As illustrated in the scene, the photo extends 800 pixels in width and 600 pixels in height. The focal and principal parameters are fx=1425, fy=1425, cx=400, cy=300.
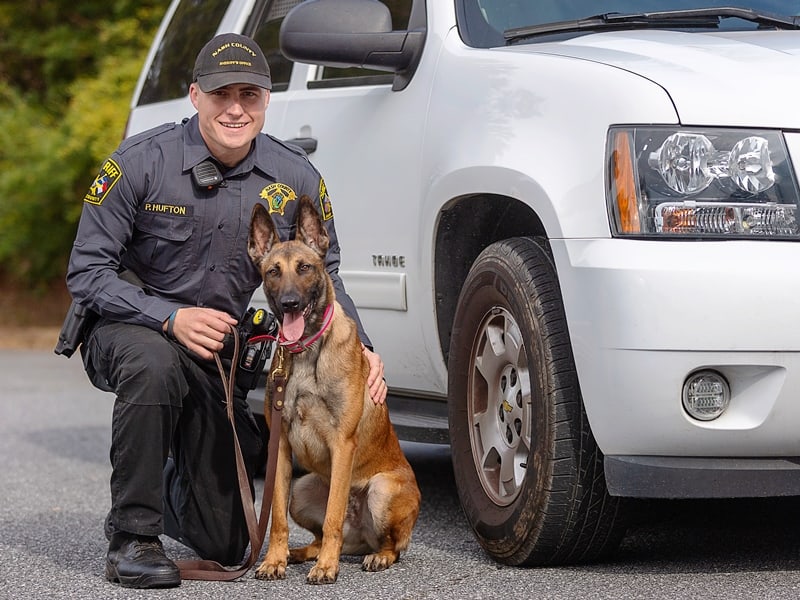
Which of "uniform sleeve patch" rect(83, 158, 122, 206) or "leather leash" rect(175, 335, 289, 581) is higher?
"uniform sleeve patch" rect(83, 158, 122, 206)

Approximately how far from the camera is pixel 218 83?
441 centimetres

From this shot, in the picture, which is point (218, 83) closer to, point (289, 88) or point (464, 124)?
Result: point (464, 124)

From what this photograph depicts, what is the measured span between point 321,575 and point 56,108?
13.2m

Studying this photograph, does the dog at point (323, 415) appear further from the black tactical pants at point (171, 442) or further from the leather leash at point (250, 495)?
the black tactical pants at point (171, 442)

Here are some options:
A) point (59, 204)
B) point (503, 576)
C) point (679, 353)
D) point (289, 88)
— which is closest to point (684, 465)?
point (679, 353)

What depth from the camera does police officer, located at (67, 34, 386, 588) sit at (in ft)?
13.6

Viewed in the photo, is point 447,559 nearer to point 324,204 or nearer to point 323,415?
point 323,415

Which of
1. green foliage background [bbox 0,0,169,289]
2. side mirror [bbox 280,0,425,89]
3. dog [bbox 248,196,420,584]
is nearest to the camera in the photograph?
dog [bbox 248,196,420,584]

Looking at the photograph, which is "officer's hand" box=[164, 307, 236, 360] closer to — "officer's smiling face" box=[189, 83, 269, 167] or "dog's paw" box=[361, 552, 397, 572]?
"officer's smiling face" box=[189, 83, 269, 167]

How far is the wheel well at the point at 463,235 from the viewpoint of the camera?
4.48 meters

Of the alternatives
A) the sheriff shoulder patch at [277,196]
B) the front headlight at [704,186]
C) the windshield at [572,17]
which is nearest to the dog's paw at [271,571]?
the sheriff shoulder patch at [277,196]

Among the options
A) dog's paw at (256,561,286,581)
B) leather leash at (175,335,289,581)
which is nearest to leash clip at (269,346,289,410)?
leather leash at (175,335,289,581)

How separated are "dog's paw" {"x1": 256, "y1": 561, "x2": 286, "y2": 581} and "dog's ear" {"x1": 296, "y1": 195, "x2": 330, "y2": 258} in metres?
0.94

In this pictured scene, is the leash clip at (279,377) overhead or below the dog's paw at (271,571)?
overhead
